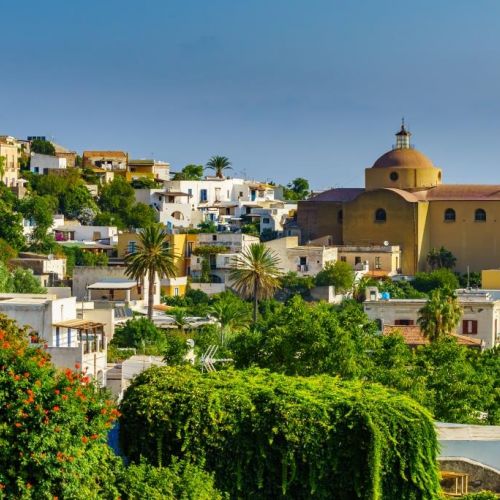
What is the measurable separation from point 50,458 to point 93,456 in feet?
2.87

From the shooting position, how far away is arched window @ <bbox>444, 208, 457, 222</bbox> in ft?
297

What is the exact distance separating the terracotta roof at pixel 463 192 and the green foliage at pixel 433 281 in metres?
8.67

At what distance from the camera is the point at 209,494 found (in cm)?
2486

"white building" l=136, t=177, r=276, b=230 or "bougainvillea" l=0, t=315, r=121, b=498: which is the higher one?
"white building" l=136, t=177, r=276, b=230

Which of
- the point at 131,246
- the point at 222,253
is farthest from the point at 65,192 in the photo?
the point at 222,253

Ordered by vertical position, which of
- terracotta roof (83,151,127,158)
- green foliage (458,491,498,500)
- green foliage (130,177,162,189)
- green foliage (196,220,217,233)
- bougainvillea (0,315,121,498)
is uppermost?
terracotta roof (83,151,127,158)

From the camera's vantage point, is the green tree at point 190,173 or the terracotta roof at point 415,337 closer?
the terracotta roof at point 415,337

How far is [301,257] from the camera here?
3246 inches

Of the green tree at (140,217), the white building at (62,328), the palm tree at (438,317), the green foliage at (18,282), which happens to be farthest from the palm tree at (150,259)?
the white building at (62,328)

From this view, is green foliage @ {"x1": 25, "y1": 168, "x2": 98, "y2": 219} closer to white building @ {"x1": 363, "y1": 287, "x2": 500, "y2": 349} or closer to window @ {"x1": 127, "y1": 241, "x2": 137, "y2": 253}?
window @ {"x1": 127, "y1": 241, "x2": 137, "y2": 253}

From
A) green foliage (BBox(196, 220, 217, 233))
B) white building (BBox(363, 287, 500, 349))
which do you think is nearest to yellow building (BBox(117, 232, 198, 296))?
green foliage (BBox(196, 220, 217, 233))

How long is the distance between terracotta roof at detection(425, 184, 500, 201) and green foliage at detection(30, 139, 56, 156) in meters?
27.1

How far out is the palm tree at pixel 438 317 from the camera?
5428 cm

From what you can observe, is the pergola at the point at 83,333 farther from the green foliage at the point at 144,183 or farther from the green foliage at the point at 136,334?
the green foliage at the point at 144,183
